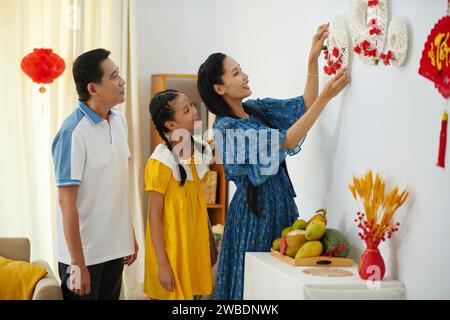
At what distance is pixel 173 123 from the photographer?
8.36 ft

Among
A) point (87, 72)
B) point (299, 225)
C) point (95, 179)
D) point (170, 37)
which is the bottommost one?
point (299, 225)

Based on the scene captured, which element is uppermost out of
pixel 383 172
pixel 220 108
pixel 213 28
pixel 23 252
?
pixel 213 28

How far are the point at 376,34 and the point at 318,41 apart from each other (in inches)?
14.5

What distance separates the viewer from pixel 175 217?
8.18 feet

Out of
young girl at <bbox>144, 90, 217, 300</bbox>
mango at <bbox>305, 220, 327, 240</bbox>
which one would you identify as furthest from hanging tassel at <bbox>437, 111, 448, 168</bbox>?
young girl at <bbox>144, 90, 217, 300</bbox>

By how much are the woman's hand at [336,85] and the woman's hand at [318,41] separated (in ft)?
0.41

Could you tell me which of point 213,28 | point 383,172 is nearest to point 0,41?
point 213,28

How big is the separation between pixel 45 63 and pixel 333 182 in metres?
2.08

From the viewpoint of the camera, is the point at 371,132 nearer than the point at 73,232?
Yes

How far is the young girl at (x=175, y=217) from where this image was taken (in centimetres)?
247

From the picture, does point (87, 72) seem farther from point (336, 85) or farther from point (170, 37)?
point (170, 37)

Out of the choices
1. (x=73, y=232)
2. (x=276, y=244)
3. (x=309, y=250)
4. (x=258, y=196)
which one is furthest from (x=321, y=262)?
(x=73, y=232)

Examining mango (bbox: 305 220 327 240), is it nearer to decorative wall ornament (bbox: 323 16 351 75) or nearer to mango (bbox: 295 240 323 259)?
mango (bbox: 295 240 323 259)

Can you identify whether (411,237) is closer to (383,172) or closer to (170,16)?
(383,172)
